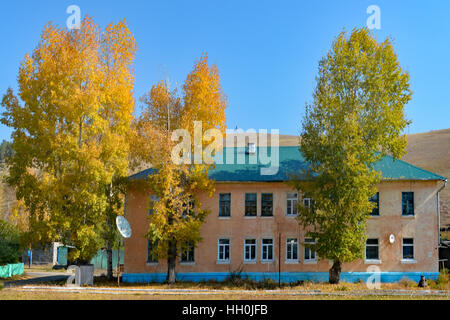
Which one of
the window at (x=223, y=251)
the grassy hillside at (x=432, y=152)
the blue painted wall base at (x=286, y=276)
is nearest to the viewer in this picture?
the blue painted wall base at (x=286, y=276)

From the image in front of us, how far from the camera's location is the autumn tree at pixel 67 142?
29891 millimetres

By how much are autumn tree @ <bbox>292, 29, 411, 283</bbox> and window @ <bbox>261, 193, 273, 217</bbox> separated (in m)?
3.15

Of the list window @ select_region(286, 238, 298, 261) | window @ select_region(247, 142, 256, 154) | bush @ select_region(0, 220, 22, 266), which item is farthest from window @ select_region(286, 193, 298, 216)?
bush @ select_region(0, 220, 22, 266)

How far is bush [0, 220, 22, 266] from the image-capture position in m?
34.7

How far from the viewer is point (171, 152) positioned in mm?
30438

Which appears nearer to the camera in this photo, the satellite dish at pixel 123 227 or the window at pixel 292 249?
the satellite dish at pixel 123 227

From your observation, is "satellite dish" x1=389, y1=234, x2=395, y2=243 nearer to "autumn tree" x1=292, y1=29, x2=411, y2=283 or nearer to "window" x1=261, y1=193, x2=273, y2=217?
"autumn tree" x1=292, y1=29, x2=411, y2=283

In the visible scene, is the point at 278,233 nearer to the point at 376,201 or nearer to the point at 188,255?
the point at 188,255

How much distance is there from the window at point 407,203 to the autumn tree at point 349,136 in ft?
9.72

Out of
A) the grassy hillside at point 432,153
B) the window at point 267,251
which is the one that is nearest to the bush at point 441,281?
the window at point 267,251

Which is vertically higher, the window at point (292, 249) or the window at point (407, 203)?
the window at point (407, 203)

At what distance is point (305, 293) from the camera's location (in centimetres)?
2522

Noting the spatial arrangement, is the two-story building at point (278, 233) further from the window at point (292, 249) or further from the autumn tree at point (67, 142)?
the autumn tree at point (67, 142)

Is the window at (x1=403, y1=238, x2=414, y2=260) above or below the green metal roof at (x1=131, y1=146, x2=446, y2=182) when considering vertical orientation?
below
